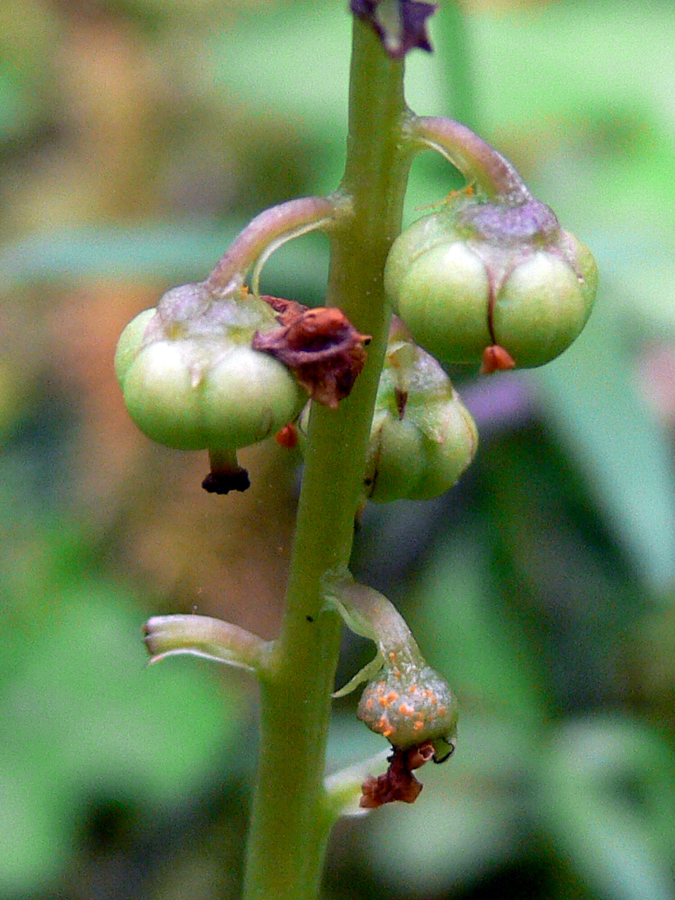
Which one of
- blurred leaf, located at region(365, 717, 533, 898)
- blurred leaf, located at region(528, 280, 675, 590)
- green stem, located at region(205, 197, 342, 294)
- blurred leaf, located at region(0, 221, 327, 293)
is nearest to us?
green stem, located at region(205, 197, 342, 294)

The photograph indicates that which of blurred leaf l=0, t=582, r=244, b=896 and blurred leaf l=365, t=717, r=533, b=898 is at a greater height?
blurred leaf l=365, t=717, r=533, b=898

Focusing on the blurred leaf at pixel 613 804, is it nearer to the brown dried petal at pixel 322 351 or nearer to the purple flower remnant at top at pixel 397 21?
the brown dried petal at pixel 322 351

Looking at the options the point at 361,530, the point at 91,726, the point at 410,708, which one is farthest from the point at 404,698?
the point at 91,726

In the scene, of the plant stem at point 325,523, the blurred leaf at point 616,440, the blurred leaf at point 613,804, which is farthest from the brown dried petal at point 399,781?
the blurred leaf at point 613,804

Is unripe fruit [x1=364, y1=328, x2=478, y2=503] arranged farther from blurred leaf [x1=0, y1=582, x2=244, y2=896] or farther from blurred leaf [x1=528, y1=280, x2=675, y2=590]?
blurred leaf [x1=0, y1=582, x2=244, y2=896]

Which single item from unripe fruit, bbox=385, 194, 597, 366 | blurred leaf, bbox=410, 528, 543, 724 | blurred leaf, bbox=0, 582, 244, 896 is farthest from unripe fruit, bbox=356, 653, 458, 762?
blurred leaf, bbox=0, 582, 244, 896

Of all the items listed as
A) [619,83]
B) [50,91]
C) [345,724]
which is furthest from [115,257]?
[50,91]

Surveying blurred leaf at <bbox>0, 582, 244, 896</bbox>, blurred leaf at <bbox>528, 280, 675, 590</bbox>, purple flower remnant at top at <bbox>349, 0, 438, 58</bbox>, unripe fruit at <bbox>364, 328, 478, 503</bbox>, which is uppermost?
purple flower remnant at top at <bbox>349, 0, 438, 58</bbox>

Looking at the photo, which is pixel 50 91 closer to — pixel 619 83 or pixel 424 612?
pixel 619 83
